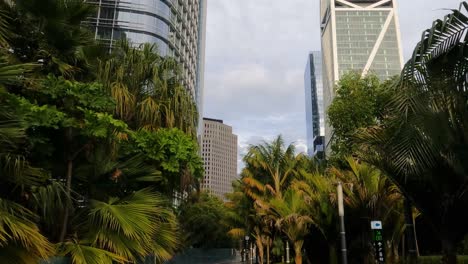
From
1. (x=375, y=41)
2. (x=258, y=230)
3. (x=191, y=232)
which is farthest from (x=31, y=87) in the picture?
(x=375, y=41)

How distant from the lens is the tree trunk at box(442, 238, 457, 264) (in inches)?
302

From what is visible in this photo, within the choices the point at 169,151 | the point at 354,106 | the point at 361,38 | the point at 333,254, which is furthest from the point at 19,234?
the point at 361,38

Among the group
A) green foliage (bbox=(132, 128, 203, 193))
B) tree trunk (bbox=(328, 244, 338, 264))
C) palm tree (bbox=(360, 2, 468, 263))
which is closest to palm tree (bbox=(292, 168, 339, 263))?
tree trunk (bbox=(328, 244, 338, 264))

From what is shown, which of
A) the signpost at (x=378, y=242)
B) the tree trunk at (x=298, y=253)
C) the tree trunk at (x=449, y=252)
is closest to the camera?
the tree trunk at (x=449, y=252)

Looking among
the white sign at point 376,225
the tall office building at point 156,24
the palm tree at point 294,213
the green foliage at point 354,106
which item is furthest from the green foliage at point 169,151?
the tall office building at point 156,24

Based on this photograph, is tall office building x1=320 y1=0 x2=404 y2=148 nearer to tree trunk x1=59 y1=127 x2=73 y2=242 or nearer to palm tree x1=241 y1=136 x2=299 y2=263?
palm tree x1=241 y1=136 x2=299 y2=263

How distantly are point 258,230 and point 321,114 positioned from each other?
140997 millimetres

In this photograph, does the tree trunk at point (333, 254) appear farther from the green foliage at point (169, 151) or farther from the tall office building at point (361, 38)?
the tall office building at point (361, 38)

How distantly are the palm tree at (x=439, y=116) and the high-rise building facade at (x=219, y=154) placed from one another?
95.9m

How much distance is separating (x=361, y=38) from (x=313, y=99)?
41.3 metres

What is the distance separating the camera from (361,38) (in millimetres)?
134000

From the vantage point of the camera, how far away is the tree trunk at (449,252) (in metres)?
7.66

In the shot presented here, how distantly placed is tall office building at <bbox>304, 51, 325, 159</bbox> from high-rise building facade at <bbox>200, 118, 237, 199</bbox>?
56199 mm

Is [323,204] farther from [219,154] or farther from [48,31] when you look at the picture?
[219,154]
